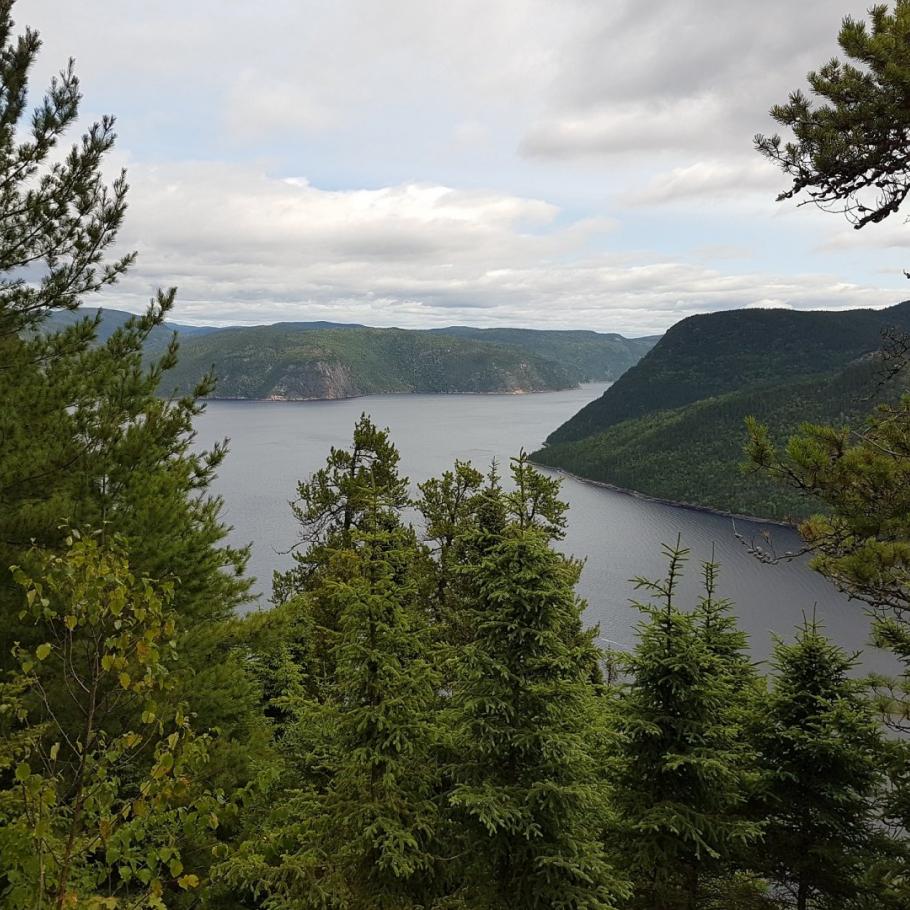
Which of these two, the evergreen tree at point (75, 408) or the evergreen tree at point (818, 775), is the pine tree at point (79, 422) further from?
the evergreen tree at point (818, 775)

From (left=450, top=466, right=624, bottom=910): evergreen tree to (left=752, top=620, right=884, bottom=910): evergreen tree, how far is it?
3.99 m

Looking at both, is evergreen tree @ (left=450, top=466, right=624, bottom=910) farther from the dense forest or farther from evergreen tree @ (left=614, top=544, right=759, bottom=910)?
evergreen tree @ (left=614, top=544, right=759, bottom=910)

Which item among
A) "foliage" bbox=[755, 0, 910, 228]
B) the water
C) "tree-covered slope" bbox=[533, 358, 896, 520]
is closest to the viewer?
"foliage" bbox=[755, 0, 910, 228]

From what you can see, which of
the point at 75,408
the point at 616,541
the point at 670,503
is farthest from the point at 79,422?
the point at 670,503

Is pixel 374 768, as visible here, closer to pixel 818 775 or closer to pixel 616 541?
pixel 818 775

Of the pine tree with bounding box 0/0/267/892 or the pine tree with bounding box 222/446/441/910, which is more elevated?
the pine tree with bounding box 0/0/267/892

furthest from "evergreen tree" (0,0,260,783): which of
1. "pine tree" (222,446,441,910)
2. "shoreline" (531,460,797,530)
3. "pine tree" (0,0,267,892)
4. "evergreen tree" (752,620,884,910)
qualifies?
"shoreline" (531,460,797,530)

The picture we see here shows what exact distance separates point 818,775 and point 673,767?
3590 millimetres

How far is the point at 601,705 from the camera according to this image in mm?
12773

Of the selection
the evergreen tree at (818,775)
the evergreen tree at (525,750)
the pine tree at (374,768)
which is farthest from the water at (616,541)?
the pine tree at (374,768)

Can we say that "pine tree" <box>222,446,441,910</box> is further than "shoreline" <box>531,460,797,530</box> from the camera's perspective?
No

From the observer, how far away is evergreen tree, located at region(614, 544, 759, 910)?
33.3ft

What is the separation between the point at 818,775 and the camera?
11.3 meters

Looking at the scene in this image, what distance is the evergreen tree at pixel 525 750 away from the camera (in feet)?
28.5
